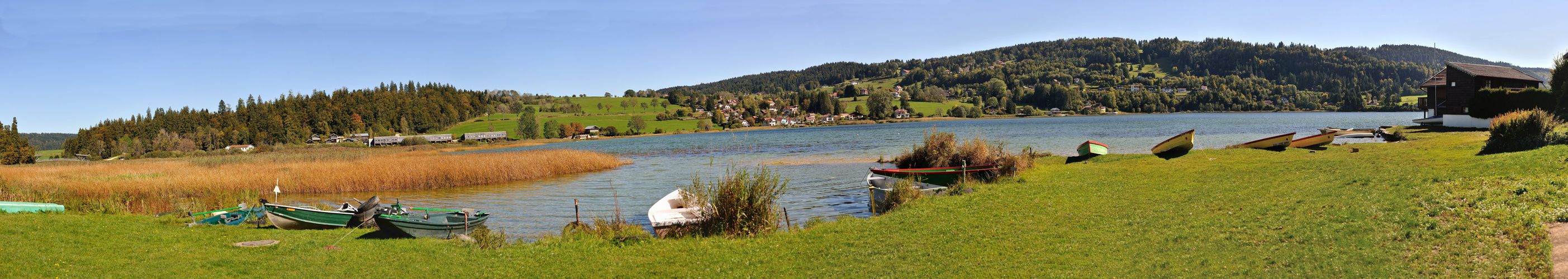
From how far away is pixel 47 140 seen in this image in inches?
6781

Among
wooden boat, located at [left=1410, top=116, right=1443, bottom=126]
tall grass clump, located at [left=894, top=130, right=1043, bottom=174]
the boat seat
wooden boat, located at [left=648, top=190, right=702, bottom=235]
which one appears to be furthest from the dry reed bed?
wooden boat, located at [left=1410, top=116, right=1443, bottom=126]

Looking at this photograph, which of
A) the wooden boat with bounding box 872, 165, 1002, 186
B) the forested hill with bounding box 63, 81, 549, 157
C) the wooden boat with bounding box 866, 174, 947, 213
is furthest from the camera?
the forested hill with bounding box 63, 81, 549, 157

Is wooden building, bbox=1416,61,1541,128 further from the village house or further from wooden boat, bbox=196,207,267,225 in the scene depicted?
the village house

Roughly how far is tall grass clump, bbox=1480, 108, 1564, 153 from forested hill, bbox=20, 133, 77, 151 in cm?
20395

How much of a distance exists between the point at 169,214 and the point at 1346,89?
→ 186 m

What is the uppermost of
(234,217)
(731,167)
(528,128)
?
(528,128)

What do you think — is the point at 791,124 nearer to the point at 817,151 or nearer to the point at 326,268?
the point at 817,151

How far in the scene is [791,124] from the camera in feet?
468

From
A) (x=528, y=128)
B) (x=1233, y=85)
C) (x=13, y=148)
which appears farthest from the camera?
(x=1233, y=85)

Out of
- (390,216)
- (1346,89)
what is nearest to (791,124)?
(1346,89)

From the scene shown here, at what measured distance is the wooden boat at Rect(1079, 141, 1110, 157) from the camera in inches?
1048

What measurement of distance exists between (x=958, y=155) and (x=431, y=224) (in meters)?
15.1

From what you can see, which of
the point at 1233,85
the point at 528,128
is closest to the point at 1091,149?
the point at 528,128

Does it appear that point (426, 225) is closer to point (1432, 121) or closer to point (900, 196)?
point (900, 196)
